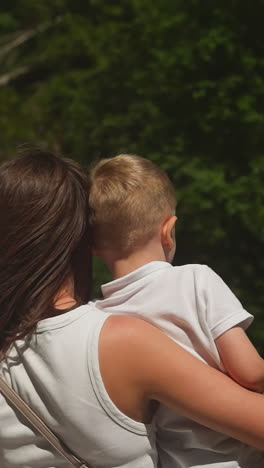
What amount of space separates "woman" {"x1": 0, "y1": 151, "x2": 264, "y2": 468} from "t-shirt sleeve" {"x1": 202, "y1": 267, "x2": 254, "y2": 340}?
0.13 m

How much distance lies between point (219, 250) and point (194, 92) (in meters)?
0.98

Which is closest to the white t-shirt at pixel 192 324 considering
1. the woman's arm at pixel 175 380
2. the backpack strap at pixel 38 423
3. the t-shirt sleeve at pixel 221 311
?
the t-shirt sleeve at pixel 221 311

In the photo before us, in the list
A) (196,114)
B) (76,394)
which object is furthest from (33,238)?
(196,114)

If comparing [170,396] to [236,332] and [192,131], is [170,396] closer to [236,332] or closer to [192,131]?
[236,332]

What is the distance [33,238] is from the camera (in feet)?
6.18

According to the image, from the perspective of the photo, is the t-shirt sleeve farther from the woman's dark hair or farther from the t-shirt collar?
the woman's dark hair

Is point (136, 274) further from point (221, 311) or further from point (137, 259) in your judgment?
point (221, 311)

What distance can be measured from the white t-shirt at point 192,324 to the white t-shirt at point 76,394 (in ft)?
0.22

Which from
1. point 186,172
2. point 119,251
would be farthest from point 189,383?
point 186,172

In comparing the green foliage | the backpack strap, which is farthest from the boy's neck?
the green foliage

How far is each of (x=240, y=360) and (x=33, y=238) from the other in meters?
0.56

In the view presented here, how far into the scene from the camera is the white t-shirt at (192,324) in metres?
1.83

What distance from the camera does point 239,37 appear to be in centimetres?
484

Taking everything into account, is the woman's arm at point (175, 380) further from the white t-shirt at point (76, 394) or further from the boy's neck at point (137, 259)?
the boy's neck at point (137, 259)
